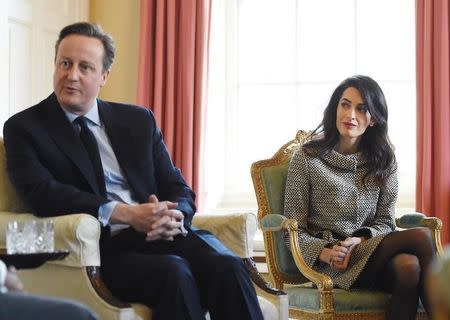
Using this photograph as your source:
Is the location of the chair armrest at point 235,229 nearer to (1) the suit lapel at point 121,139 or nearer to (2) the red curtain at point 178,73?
(1) the suit lapel at point 121,139

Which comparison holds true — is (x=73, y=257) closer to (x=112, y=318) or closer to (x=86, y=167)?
(x=112, y=318)

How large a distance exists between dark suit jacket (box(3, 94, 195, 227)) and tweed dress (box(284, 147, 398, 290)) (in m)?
0.60

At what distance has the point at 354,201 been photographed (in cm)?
334

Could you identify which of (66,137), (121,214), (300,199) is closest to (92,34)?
(66,137)

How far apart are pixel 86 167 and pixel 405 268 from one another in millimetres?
1197

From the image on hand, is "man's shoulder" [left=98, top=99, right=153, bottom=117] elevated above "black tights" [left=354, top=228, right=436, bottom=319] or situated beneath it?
elevated above

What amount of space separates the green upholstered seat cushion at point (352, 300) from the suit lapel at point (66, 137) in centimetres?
95

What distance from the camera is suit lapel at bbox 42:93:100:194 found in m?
2.65

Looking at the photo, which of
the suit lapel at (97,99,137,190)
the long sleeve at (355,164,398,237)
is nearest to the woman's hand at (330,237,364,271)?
the long sleeve at (355,164,398,237)

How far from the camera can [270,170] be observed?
11.5ft

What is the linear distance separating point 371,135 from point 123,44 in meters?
2.12

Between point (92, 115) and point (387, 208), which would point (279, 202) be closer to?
point (387, 208)

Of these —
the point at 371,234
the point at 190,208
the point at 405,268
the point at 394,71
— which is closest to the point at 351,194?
the point at 371,234

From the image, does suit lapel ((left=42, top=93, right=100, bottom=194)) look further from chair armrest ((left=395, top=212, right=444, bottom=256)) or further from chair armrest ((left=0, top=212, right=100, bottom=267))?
chair armrest ((left=395, top=212, right=444, bottom=256))
